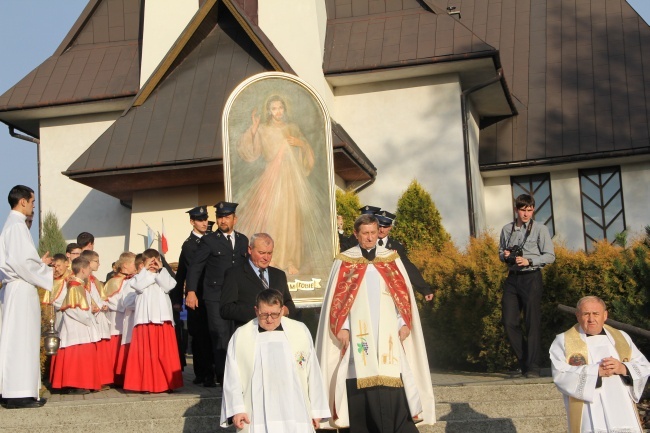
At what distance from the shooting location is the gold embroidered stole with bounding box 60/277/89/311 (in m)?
12.6

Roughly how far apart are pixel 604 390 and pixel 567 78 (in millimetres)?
17500

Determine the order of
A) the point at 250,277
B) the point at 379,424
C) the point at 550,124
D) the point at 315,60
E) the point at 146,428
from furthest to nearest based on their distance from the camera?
the point at 550,124
the point at 315,60
the point at 146,428
the point at 250,277
the point at 379,424

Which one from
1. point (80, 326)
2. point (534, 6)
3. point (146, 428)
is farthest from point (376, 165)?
point (146, 428)

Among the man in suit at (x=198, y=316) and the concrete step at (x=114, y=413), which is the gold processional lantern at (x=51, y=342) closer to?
the concrete step at (x=114, y=413)

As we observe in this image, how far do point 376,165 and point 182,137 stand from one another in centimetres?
435

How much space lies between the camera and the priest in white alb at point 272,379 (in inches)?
320

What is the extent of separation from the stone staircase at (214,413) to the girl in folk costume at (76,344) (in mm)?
1020

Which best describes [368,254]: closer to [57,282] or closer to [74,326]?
[74,326]

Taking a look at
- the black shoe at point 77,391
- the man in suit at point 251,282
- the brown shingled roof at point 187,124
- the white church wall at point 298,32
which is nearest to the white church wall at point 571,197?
the brown shingled roof at point 187,124

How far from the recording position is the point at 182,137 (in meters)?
20.6

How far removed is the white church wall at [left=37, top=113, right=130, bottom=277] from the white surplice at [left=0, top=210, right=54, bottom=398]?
1246cm

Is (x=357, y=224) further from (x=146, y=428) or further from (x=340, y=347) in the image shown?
(x=146, y=428)

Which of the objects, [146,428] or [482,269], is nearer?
[146,428]

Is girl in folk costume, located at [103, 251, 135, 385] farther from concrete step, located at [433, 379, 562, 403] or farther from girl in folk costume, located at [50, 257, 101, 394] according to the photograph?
concrete step, located at [433, 379, 562, 403]
